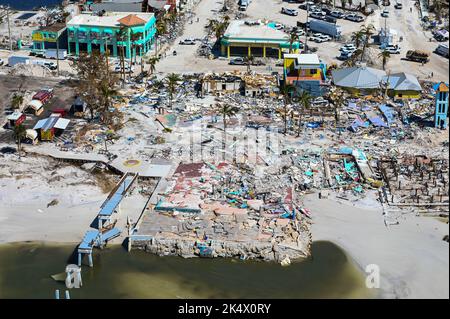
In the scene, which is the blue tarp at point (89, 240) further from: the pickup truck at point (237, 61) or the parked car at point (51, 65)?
the pickup truck at point (237, 61)

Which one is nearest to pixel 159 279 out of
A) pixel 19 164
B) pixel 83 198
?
pixel 83 198

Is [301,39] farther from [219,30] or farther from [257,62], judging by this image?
[257,62]

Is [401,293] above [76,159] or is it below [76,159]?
above

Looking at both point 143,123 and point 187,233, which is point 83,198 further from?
point 143,123

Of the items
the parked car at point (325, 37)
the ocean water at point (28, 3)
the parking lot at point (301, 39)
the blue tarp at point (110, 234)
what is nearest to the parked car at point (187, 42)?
the parking lot at point (301, 39)

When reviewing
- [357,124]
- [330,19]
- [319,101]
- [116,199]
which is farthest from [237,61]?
[116,199]

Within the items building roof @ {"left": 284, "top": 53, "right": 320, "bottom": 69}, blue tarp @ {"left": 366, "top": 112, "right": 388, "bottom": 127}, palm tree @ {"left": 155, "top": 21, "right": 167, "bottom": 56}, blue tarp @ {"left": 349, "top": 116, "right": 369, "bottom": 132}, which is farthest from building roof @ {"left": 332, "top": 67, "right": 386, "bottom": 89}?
palm tree @ {"left": 155, "top": 21, "right": 167, "bottom": 56}

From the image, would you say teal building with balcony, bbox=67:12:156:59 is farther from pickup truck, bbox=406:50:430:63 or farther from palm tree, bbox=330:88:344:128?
pickup truck, bbox=406:50:430:63
